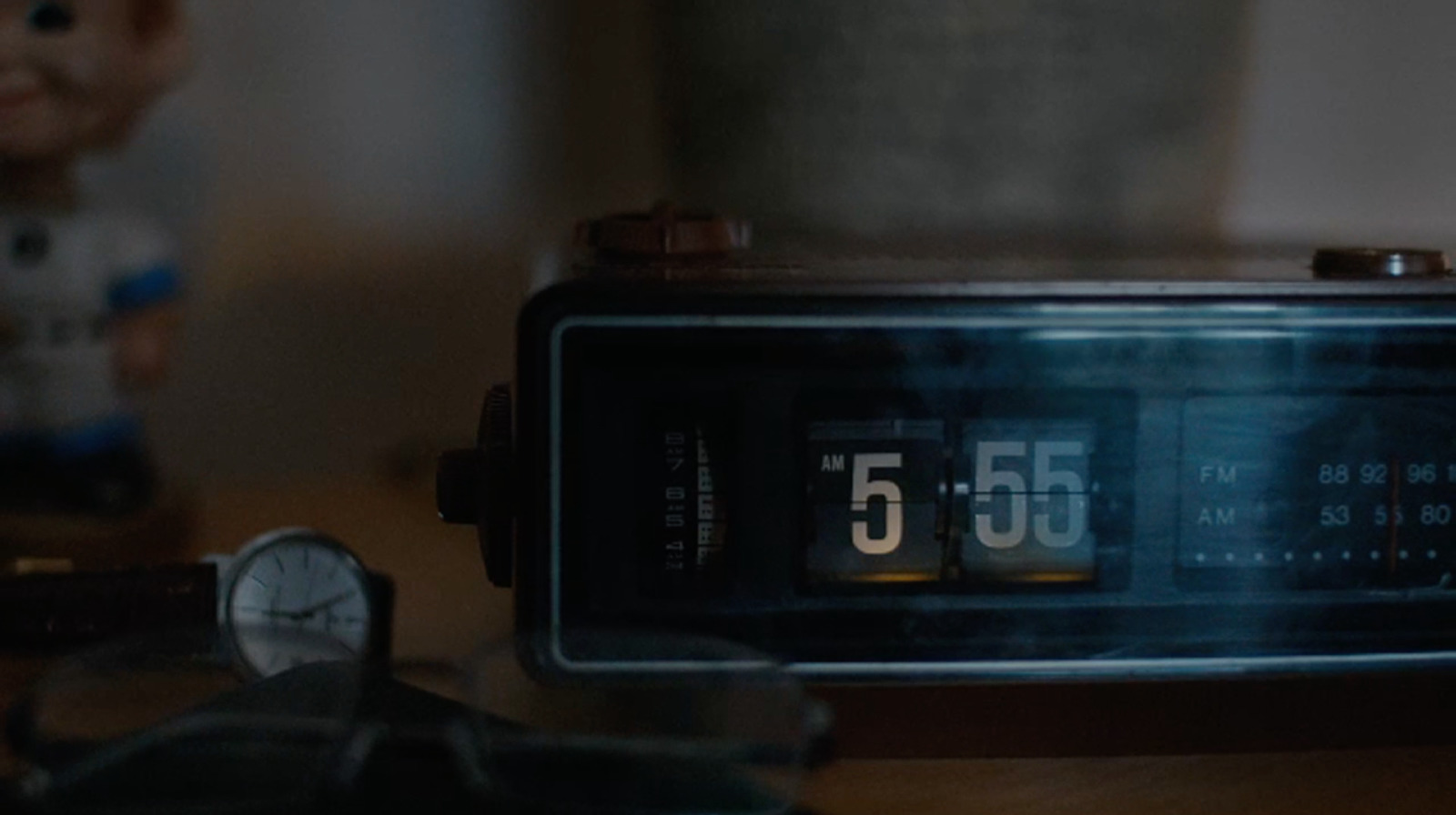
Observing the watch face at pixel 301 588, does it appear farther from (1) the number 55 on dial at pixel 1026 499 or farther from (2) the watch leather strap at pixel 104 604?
(1) the number 55 on dial at pixel 1026 499

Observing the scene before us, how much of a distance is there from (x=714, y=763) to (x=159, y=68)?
1.86 ft

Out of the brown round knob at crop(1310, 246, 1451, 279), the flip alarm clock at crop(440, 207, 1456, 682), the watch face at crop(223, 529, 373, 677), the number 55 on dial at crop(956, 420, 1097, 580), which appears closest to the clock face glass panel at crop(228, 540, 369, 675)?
the watch face at crop(223, 529, 373, 677)

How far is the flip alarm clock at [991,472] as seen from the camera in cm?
52

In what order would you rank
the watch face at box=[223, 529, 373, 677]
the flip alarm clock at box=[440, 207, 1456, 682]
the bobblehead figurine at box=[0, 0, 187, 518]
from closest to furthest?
the flip alarm clock at box=[440, 207, 1456, 682] < the watch face at box=[223, 529, 373, 677] < the bobblehead figurine at box=[0, 0, 187, 518]

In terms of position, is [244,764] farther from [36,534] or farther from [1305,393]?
[36,534]

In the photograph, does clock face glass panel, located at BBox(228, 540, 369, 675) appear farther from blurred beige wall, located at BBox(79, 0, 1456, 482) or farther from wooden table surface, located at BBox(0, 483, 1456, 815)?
blurred beige wall, located at BBox(79, 0, 1456, 482)

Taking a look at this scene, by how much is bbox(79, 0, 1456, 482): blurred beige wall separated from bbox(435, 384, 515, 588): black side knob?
30 centimetres

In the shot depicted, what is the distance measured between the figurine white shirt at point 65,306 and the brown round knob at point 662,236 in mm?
322

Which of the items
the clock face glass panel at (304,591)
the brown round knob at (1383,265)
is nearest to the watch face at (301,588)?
the clock face glass panel at (304,591)

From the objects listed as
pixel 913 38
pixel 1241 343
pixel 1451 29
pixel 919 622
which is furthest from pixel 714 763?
pixel 1451 29

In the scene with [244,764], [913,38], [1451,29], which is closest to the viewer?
[244,764]

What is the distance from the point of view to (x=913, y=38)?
2.67 ft

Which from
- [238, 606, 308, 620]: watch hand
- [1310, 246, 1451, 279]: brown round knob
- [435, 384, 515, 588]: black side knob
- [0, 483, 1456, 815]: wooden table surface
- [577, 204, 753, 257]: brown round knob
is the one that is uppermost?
[577, 204, 753, 257]: brown round knob

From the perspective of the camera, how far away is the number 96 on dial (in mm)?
526
